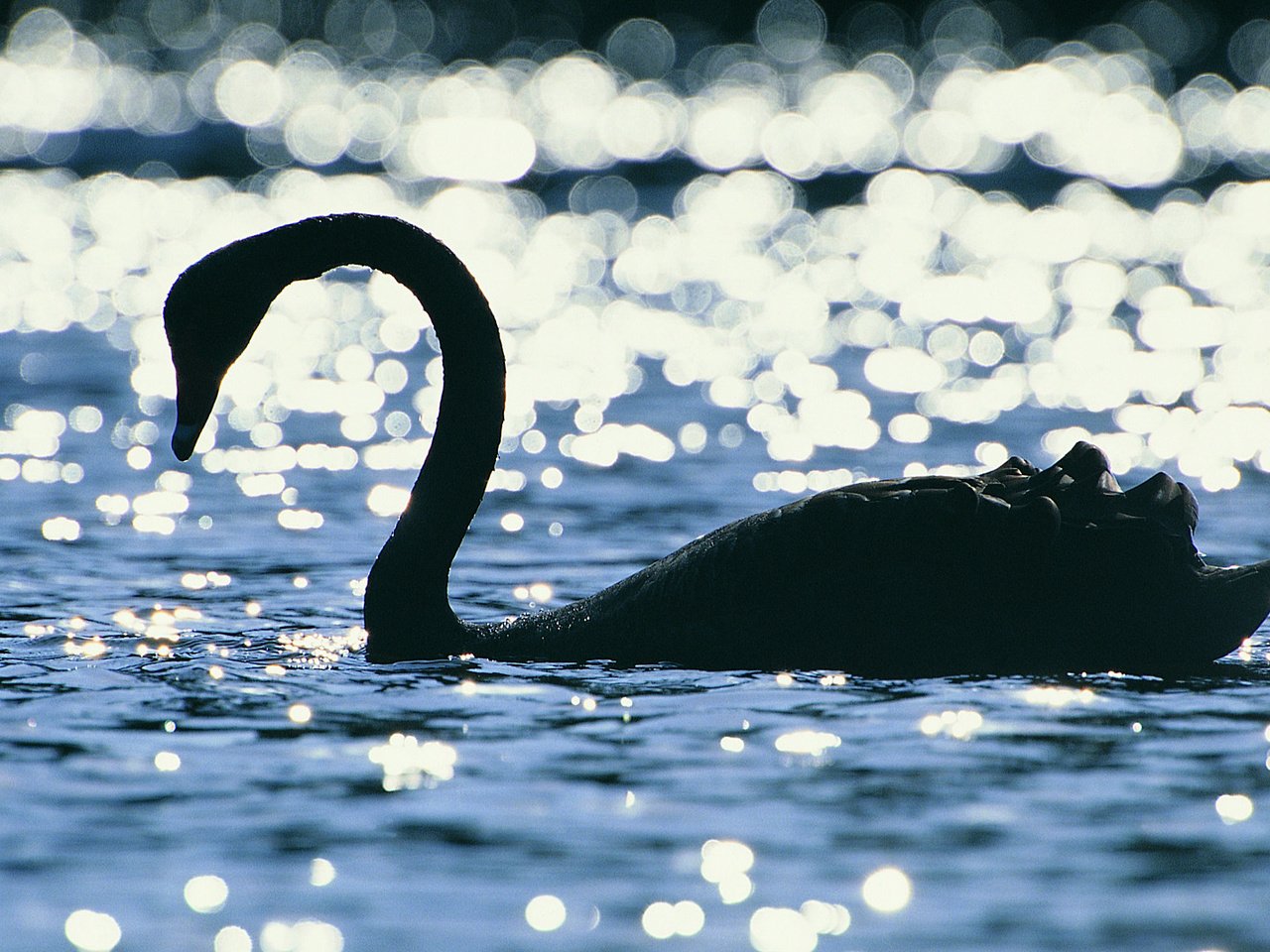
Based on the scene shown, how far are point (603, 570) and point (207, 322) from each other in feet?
10.3

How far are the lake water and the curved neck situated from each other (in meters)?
0.36

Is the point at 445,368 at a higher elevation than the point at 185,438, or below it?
higher

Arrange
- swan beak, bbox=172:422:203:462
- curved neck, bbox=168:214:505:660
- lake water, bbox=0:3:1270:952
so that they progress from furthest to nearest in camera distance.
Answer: curved neck, bbox=168:214:505:660
swan beak, bbox=172:422:203:462
lake water, bbox=0:3:1270:952

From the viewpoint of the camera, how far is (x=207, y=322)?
8398 mm

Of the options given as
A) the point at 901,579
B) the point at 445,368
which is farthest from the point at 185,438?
the point at 901,579

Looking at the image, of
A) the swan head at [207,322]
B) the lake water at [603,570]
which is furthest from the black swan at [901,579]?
the lake water at [603,570]

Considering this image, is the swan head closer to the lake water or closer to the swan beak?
the swan beak

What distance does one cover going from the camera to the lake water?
5.70m

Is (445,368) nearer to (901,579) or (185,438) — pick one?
(185,438)

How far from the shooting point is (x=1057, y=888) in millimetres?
5656

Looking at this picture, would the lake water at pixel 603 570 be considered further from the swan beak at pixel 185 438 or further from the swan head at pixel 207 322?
the swan head at pixel 207 322

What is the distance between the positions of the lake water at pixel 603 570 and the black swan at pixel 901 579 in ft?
0.47

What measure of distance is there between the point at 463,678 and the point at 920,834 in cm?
247

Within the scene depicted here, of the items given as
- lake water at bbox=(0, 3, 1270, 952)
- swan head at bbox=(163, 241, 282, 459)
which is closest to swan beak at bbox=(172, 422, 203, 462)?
swan head at bbox=(163, 241, 282, 459)
